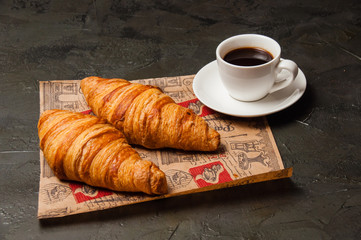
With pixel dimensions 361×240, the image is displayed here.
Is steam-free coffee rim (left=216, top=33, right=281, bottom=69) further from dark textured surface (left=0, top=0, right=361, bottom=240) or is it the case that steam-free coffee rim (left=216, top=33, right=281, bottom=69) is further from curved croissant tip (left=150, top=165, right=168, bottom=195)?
curved croissant tip (left=150, top=165, right=168, bottom=195)

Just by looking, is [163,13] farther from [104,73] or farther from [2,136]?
[2,136]


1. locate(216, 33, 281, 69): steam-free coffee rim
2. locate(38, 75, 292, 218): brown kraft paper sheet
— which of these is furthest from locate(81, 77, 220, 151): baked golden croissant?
locate(216, 33, 281, 69): steam-free coffee rim

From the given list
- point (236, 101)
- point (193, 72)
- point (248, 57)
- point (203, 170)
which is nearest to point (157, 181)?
point (203, 170)

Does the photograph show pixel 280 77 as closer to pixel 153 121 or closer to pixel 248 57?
pixel 248 57

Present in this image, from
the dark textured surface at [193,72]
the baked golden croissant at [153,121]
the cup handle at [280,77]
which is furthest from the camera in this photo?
the cup handle at [280,77]

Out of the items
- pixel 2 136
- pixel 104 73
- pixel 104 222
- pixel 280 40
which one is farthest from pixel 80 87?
pixel 280 40

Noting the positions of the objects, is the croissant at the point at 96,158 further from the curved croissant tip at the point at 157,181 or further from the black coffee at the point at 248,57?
the black coffee at the point at 248,57

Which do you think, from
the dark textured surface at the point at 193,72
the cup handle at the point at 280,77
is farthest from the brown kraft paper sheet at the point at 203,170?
the cup handle at the point at 280,77
